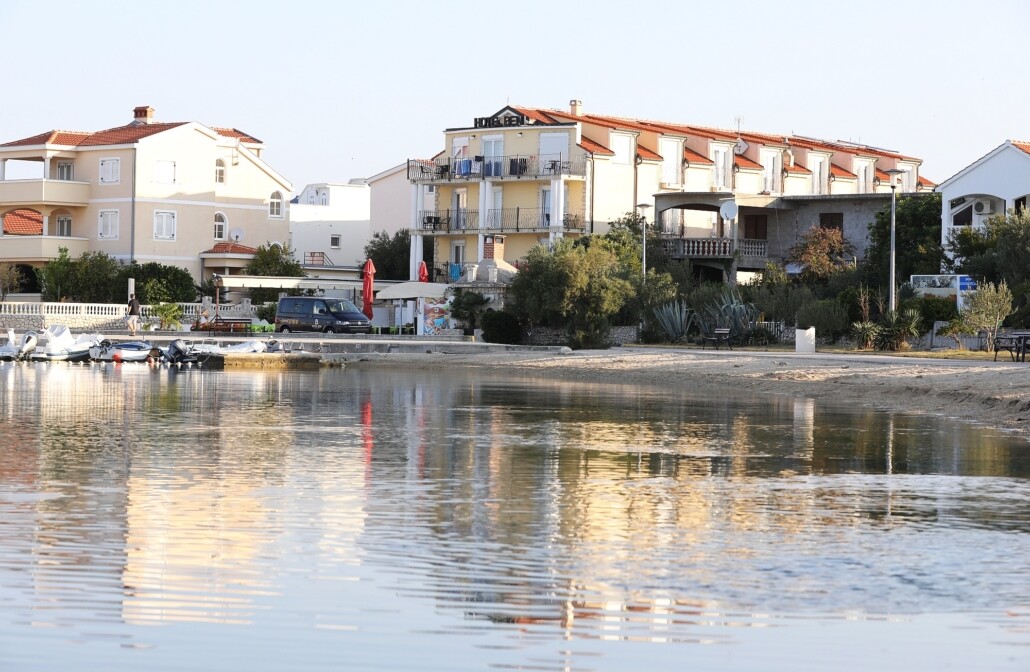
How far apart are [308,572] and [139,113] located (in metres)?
71.3

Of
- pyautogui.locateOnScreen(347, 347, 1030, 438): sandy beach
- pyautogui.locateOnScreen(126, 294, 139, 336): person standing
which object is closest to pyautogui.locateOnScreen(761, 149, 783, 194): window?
pyautogui.locateOnScreen(347, 347, 1030, 438): sandy beach

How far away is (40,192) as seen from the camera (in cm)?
6875

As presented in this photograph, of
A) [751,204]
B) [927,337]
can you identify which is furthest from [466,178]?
[927,337]

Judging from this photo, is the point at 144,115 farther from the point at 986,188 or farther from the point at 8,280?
the point at 986,188

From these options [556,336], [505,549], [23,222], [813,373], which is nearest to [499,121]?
[556,336]

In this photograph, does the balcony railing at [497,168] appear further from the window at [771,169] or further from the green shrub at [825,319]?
the green shrub at [825,319]

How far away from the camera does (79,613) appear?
8.40 meters

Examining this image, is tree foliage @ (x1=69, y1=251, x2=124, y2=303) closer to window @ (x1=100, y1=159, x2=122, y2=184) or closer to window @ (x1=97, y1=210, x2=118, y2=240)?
window @ (x1=97, y1=210, x2=118, y2=240)

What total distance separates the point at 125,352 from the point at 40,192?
27616mm

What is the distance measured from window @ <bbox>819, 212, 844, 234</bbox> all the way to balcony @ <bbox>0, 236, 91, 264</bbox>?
116 feet

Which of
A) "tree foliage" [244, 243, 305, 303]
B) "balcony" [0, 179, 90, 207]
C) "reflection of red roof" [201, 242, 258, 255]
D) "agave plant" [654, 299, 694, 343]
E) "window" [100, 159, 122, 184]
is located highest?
"window" [100, 159, 122, 184]

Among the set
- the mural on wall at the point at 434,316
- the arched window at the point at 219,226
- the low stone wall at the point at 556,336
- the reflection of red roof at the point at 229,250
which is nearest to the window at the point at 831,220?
the low stone wall at the point at 556,336

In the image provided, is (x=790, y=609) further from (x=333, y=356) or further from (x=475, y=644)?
(x=333, y=356)

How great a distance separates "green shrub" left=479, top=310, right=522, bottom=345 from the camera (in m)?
51.7
